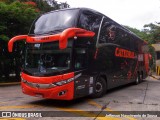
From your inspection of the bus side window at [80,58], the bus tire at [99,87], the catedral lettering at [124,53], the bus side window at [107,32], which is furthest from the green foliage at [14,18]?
the bus side window at [80,58]

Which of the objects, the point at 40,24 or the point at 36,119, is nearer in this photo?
the point at 36,119

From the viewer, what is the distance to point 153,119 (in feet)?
26.6

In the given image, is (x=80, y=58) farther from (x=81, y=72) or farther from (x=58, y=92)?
(x=58, y=92)

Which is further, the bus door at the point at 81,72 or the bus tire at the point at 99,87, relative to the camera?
the bus tire at the point at 99,87

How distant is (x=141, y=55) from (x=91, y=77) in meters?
10.00

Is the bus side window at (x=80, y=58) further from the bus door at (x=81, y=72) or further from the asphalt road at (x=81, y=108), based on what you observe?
the asphalt road at (x=81, y=108)

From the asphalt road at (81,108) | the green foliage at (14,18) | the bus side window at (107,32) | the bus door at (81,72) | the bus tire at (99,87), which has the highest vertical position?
the green foliage at (14,18)

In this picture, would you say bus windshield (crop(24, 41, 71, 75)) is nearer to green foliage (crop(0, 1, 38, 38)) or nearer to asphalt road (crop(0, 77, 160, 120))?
asphalt road (crop(0, 77, 160, 120))

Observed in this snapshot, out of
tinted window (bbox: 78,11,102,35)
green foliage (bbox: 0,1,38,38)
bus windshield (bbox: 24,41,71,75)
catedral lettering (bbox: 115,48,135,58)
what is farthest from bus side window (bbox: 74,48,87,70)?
green foliage (bbox: 0,1,38,38)

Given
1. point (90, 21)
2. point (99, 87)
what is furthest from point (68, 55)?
point (99, 87)

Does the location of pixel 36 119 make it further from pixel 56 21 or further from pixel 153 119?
pixel 56 21

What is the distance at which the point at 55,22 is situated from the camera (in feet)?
34.3

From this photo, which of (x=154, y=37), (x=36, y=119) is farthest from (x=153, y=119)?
(x=154, y=37)

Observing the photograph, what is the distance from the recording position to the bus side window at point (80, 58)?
9.95 metres
